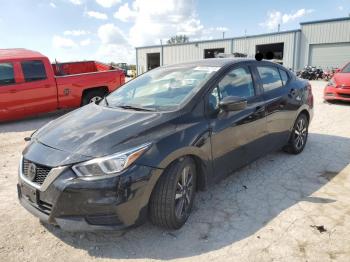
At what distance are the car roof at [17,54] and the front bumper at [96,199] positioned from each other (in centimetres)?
666

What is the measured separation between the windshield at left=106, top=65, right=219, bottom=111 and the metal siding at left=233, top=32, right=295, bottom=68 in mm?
25966

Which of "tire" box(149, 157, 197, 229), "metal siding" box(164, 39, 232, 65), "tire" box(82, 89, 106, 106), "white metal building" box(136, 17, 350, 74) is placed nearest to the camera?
"tire" box(149, 157, 197, 229)

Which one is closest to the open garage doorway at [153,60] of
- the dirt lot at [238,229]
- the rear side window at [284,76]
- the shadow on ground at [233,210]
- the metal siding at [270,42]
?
the metal siding at [270,42]

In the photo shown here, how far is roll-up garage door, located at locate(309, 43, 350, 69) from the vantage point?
2766 cm

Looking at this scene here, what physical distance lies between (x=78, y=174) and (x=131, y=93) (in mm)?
1733

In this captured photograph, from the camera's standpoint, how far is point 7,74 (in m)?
8.25

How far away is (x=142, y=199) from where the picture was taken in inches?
113

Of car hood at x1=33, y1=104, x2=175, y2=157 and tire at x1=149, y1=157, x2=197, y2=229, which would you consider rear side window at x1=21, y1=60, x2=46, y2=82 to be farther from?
tire at x1=149, y1=157, x2=197, y2=229

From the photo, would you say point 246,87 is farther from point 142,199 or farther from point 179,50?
point 179,50

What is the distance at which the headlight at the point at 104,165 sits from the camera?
8.98ft

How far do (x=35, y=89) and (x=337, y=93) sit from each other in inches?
347

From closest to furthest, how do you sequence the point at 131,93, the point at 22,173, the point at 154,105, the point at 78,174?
1. the point at 78,174
2. the point at 22,173
3. the point at 154,105
4. the point at 131,93

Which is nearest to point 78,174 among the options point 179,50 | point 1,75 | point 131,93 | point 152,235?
point 152,235

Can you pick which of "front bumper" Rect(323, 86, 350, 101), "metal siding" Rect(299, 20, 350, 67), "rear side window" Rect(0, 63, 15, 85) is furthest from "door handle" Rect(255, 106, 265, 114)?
"metal siding" Rect(299, 20, 350, 67)
